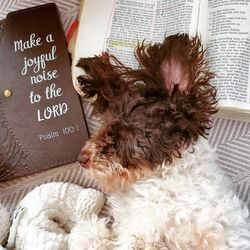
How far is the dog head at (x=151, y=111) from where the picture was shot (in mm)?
1007

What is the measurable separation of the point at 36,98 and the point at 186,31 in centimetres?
45

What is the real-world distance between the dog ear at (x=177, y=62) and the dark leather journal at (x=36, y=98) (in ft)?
1.30

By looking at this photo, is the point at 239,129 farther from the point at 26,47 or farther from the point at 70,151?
the point at 26,47

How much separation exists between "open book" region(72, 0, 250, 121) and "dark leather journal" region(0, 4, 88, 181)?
7 centimetres

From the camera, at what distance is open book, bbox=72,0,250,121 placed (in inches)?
51.8

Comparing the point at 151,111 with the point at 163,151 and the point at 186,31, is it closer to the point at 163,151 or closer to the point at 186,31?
the point at 163,151

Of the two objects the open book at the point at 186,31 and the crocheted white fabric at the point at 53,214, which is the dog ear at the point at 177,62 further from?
the crocheted white fabric at the point at 53,214

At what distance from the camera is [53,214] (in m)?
1.22

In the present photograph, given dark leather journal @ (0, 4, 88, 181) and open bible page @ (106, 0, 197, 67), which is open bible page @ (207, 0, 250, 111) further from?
dark leather journal @ (0, 4, 88, 181)

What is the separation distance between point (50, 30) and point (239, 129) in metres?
0.59

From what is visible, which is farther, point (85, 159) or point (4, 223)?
point (4, 223)

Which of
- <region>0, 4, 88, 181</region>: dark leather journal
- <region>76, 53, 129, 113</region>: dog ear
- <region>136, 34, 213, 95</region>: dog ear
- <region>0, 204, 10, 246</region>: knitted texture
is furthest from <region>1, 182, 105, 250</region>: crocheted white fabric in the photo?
<region>136, 34, 213, 95</region>: dog ear

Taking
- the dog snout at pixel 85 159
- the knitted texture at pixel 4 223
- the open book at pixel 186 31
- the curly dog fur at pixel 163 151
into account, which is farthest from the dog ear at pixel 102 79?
the knitted texture at pixel 4 223

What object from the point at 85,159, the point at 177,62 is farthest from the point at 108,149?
the point at 177,62
